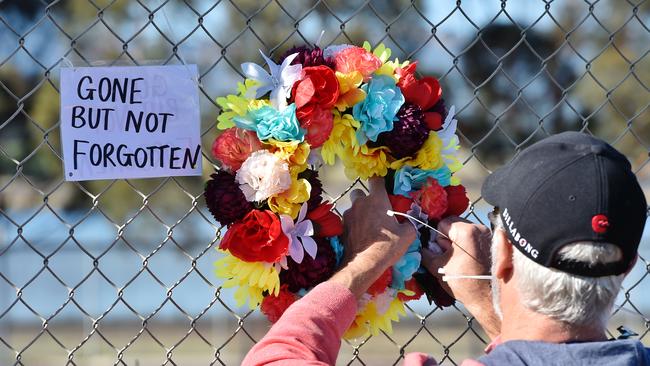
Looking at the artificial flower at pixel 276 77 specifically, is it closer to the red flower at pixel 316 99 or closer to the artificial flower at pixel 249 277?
the red flower at pixel 316 99

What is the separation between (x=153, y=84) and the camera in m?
2.48

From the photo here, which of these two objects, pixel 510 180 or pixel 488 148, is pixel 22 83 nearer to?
pixel 488 148

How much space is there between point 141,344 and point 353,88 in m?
11.5

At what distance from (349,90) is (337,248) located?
1.25ft

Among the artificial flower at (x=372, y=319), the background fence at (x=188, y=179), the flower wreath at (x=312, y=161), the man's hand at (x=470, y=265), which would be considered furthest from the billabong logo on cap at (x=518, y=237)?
the background fence at (x=188, y=179)

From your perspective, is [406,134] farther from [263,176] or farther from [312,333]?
[312,333]

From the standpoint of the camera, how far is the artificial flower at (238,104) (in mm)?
2238

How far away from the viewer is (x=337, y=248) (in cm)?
228

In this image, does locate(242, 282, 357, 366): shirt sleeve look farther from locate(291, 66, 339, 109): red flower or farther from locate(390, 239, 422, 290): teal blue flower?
locate(291, 66, 339, 109): red flower

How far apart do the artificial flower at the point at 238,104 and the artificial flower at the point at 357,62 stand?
206 mm

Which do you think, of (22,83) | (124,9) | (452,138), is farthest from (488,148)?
(452,138)

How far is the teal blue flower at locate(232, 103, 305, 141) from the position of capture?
2.21 metres

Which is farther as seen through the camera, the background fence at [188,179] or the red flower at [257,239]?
the background fence at [188,179]

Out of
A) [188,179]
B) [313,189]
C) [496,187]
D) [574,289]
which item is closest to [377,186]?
[313,189]
